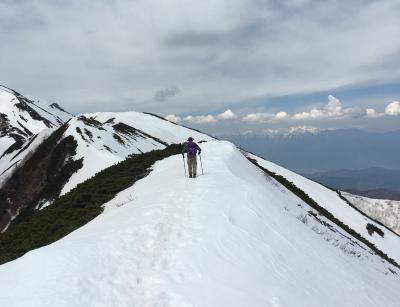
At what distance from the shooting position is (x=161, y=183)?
25672mm

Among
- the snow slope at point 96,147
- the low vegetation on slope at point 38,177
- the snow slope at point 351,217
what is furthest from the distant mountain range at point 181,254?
the snow slope at point 351,217

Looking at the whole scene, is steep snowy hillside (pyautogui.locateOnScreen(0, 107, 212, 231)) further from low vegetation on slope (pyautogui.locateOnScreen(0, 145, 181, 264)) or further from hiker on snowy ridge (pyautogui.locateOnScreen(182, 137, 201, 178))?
hiker on snowy ridge (pyautogui.locateOnScreen(182, 137, 201, 178))

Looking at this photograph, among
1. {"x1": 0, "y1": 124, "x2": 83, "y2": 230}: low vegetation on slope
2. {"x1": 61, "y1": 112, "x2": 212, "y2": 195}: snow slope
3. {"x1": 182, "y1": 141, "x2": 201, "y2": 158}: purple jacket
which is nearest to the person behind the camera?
{"x1": 182, "y1": 141, "x2": 201, "y2": 158}: purple jacket

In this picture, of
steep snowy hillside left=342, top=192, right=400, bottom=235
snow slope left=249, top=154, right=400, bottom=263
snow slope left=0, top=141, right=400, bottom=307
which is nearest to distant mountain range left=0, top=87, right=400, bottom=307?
snow slope left=0, top=141, right=400, bottom=307

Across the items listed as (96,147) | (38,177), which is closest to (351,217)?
(96,147)

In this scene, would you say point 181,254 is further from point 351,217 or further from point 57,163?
point 351,217

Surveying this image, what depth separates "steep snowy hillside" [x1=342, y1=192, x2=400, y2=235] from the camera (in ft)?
460

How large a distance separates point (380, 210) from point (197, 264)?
14456 centimetres

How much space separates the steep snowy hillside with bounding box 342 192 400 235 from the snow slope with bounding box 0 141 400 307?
129652 mm

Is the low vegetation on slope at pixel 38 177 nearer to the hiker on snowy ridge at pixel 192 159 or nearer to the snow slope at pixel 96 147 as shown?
the snow slope at pixel 96 147

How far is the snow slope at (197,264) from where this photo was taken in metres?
10.9

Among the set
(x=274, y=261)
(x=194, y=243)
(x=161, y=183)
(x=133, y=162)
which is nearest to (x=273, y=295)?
(x=274, y=261)

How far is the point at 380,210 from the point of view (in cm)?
14262

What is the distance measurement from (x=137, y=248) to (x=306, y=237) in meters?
8.00
